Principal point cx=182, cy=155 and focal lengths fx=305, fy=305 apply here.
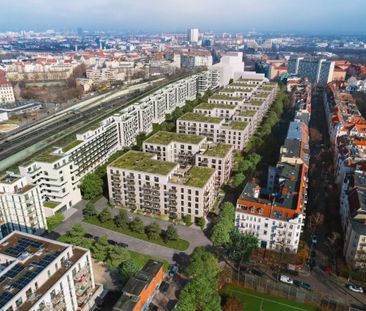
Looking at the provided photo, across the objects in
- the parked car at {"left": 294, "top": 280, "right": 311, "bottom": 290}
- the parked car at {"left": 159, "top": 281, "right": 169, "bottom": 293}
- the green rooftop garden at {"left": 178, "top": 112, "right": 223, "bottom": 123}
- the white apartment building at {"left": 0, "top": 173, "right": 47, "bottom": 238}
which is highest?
the green rooftop garden at {"left": 178, "top": 112, "right": 223, "bottom": 123}

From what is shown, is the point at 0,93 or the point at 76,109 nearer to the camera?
the point at 76,109

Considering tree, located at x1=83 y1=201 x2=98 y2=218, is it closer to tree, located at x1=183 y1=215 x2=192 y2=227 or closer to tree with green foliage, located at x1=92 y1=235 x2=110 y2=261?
tree with green foliage, located at x1=92 y1=235 x2=110 y2=261

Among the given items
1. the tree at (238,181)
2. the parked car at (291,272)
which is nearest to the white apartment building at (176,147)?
the tree at (238,181)

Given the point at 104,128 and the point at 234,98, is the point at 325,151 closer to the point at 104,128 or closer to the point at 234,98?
the point at 234,98

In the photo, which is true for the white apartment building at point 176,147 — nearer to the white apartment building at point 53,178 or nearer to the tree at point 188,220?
the tree at point 188,220

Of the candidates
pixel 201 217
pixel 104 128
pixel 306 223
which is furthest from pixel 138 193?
pixel 306 223

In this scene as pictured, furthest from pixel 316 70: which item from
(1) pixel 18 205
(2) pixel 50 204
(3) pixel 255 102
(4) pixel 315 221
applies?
(1) pixel 18 205

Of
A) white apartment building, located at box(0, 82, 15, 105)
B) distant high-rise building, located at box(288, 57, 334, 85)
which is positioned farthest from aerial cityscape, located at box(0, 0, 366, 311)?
distant high-rise building, located at box(288, 57, 334, 85)
